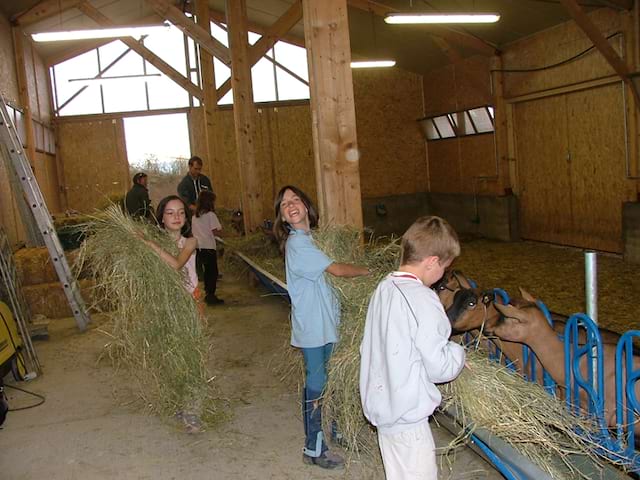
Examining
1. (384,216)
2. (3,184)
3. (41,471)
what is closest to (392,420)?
(41,471)

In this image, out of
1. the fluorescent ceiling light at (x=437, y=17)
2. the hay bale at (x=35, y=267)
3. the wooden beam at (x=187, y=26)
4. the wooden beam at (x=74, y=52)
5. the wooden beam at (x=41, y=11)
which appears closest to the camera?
the hay bale at (x=35, y=267)

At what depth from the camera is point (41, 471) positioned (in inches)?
138

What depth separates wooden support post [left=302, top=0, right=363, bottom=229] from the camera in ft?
14.8

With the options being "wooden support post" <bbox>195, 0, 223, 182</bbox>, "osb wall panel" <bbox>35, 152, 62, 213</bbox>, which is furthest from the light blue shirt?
"osb wall panel" <bbox>35, 152, 62, 213</bbox>

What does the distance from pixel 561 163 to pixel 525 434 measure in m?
9.05

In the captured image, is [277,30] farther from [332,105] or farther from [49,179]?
[49,179]

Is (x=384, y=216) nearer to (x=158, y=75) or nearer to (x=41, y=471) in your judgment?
(x=158, y=75)

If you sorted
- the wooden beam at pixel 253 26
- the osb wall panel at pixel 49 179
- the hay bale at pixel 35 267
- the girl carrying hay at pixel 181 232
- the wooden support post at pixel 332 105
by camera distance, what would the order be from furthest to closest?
the wooden beam at pixel 253 26
the osb wall panel at pixel 49 179
the hay bale at pixel 35 267
the wooden support post at pixel 332 105
the girl carrying hay at pixel 181 232

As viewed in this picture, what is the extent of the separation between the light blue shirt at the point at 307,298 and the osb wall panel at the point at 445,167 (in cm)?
1180

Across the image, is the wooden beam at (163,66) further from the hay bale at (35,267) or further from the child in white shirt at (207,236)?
the hay bale at (35,267)

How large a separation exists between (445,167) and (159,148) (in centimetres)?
719

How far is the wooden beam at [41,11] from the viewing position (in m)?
12.2

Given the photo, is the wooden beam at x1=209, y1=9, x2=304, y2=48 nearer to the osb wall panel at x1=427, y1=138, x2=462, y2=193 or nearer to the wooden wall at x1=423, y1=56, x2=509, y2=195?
the wooden wall at x1=423, y1=56, x2=509, y2=195

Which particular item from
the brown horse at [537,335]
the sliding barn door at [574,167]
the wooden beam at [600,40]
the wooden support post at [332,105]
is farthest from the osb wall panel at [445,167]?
the brown horse at [537,335]
